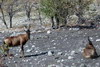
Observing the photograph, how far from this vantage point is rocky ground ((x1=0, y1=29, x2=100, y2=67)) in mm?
15220

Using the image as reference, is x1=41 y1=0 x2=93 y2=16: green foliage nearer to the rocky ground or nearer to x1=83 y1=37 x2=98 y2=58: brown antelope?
the rocky ground

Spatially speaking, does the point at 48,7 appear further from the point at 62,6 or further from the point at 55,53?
the point at 55,53

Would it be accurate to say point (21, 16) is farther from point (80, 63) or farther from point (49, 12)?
point (80, 63)

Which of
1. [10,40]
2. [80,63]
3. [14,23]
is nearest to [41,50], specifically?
[10,40]

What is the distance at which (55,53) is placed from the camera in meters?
17.7

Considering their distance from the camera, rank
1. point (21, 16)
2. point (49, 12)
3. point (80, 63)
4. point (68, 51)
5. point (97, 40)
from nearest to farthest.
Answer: point (80, 63) → point (68, 51) → point (97, 40) → point (49, 12) → point (21, 16)

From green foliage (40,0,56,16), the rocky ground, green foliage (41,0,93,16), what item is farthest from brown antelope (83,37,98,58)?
green foliage (40,0,56,16)

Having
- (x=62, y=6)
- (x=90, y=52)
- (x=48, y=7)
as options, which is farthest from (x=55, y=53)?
(x=48, y=7)

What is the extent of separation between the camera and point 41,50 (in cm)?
1956

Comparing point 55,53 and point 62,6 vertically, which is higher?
point 62,6

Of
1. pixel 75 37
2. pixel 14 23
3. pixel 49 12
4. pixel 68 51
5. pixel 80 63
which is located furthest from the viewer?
pixel 14 23

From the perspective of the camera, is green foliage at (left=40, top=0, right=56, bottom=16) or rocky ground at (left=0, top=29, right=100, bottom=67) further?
green foliage at (left=40, top=0, right=56, bottom=16)

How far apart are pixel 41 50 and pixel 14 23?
4998 cm

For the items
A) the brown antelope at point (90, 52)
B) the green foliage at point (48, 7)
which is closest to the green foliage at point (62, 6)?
the green foliage at point (48, 7)
